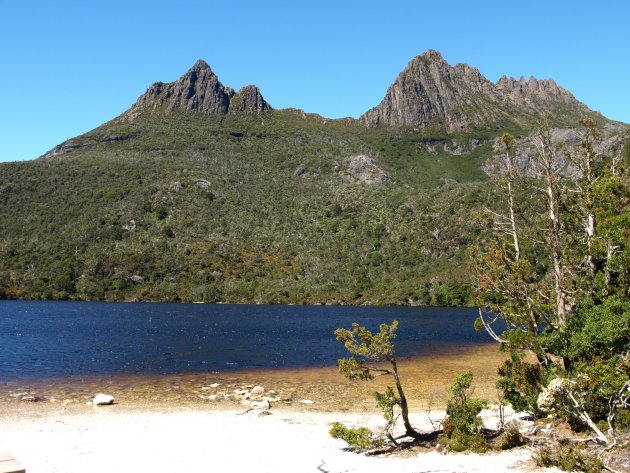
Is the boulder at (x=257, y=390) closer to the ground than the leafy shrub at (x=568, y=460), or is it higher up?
closer to the ground

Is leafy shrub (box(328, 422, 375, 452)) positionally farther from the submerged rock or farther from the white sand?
the submerged rock

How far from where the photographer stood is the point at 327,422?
22.8 meters

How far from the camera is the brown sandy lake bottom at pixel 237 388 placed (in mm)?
27578

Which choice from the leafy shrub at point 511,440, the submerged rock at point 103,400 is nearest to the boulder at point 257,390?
the submerged rock at point 103,400

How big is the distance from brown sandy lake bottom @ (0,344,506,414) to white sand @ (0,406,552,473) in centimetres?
252

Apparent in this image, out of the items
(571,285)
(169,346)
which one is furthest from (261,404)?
(169,346)

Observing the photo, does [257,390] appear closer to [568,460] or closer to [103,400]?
[103,400]

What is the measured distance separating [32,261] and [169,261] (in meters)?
48.2

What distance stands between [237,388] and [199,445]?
14905mm

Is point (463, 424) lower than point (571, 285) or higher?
lower

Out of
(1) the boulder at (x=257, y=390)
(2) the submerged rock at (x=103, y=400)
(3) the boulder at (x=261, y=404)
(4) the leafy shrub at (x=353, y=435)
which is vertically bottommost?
(1) the boulder at (x=257, y=390)

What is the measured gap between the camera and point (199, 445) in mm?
18406

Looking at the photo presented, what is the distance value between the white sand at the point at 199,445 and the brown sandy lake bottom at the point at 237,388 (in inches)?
99.1

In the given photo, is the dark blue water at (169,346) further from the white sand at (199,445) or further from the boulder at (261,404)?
the white sand at (199,445)
